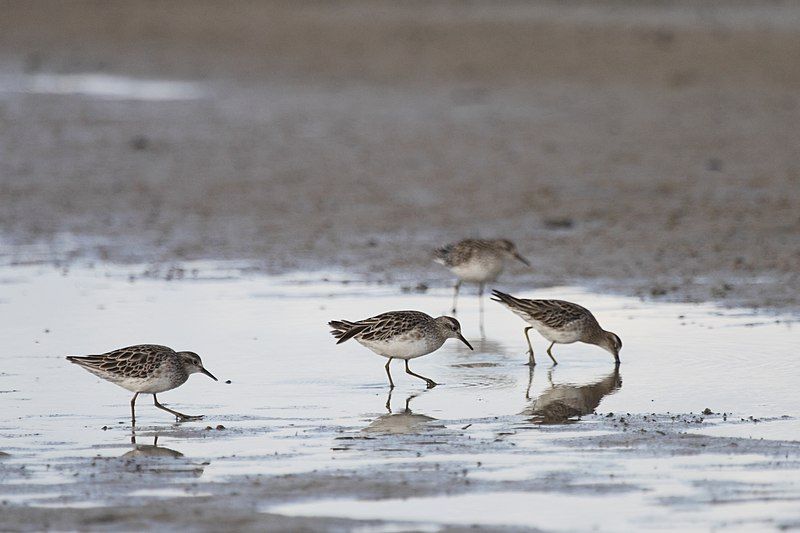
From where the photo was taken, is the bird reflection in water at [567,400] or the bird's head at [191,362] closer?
the bird reflection in water at [567,400]

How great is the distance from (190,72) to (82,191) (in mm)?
12060

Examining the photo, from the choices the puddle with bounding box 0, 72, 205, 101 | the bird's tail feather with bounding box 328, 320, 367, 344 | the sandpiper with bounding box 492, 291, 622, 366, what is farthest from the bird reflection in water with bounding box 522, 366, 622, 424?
the puddle with bounding box 0, 72, 205, 101

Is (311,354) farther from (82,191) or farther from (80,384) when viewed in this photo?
(82,191)

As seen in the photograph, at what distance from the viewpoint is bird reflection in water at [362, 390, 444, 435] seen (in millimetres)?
9930

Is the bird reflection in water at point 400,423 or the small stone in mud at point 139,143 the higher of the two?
the small stone in mud at point 139,143

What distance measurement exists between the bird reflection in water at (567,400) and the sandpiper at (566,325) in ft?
1.27

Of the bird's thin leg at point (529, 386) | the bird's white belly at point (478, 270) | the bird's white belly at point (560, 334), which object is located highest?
the bird's white belly at point (478, 270)

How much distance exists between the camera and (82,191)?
21.7m

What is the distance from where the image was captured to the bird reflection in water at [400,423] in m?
9.93

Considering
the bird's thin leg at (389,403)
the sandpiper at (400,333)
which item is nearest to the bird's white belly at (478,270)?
Result: the sandpiper at (400,333)

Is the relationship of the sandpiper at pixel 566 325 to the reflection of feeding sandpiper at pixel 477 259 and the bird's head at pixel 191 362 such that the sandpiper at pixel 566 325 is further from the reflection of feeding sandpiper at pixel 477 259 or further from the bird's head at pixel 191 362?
the bird's head at pixel 191 362

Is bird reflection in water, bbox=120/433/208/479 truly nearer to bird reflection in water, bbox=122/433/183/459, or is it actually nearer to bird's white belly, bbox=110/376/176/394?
bird reflection in water, bbox=122/433/183/459

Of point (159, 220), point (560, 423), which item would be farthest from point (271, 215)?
point (560, 423)

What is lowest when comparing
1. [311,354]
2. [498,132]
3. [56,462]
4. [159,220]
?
[56,462]
